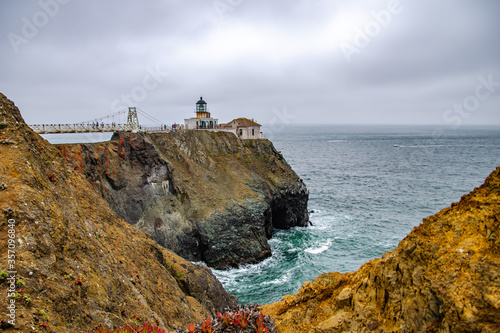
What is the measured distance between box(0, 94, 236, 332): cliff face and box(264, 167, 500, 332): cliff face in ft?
27.7

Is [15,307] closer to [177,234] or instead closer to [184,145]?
[177,234]

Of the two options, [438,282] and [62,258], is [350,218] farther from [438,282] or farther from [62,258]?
[438,282]

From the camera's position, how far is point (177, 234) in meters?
41.0

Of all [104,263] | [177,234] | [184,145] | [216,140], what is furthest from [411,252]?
[216,140]

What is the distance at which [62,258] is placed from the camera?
12.6 m

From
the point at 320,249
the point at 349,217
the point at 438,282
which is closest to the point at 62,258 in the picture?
the point at 438,282

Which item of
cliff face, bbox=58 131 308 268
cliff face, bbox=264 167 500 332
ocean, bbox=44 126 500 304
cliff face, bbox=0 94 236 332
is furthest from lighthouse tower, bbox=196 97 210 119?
cliff face, bbox=264 167 500 332

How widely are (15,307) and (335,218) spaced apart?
53.2 metres

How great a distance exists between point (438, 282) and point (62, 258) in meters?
13.1

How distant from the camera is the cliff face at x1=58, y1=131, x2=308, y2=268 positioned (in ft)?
131

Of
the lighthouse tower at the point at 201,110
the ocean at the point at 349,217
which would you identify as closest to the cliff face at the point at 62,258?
the ocean at the point at 349,217

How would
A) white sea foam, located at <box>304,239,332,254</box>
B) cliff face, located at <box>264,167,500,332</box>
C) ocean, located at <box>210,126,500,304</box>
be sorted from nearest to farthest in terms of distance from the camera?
1. cliff face, located at <box>264,167,500,332</box>
2. ocean, located at <box>210,126,500,304</box>
3. white sea foam, located at <box>304,239,332,254</box>

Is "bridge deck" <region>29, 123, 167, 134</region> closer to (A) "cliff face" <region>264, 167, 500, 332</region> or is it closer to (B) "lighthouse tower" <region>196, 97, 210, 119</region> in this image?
(B) "lighthouse tower" <region>196, 97, 210, 119</region>

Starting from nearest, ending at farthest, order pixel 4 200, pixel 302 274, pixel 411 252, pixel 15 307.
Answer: pixel 411 252 < pixel 15 307 < pixel 4 200 < pixel 302 274
